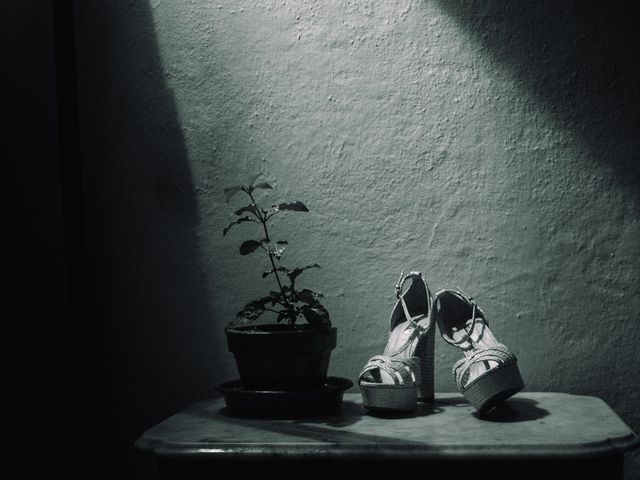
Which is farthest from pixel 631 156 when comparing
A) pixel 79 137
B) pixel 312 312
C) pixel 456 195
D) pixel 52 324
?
pixel 52 324

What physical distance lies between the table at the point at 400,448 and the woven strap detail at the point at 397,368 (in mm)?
78

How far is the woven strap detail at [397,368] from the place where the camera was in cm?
121

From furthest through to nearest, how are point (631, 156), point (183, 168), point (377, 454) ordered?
1. point (183, 168)
2. point (631, 156)
3. point (377, 454)

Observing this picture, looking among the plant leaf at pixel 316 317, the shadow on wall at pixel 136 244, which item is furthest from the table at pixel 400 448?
the shadow on wall at pixel 136 244

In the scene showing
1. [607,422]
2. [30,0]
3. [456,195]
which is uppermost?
[30,0]

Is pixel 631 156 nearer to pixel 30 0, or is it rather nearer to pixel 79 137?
pixel 79 137

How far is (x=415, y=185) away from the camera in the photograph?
5.14 ft

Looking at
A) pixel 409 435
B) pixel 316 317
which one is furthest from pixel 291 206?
pixel 409 435

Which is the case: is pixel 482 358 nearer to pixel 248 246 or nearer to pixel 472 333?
pixel 472 333

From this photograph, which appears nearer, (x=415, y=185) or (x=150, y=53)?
(x=415, y=185)

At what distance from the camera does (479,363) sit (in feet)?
4.08

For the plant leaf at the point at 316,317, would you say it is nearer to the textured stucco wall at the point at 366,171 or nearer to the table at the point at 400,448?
the table at the point at 400,448

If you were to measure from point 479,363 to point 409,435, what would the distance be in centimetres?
24

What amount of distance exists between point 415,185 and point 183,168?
0.56 metres
